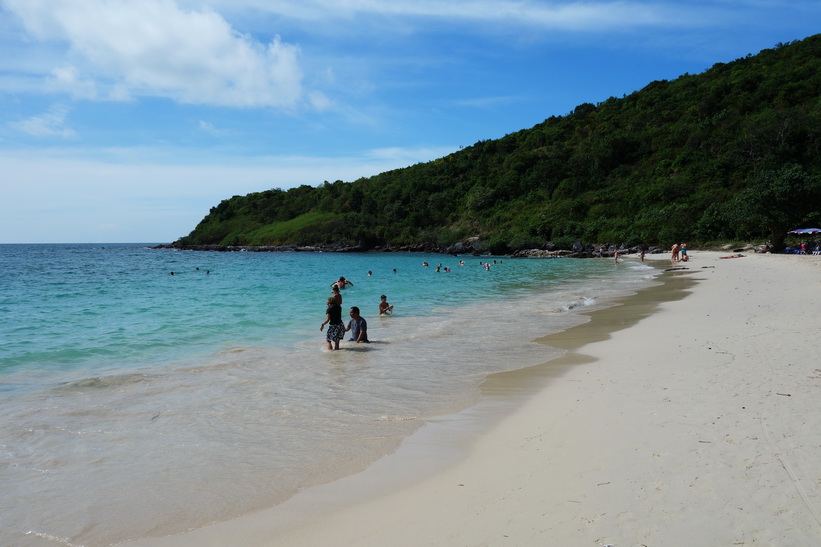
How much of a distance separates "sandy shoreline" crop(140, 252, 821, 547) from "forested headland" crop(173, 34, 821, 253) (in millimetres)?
40885

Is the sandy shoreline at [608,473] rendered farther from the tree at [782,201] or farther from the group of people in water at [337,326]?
the tree at [782,201]

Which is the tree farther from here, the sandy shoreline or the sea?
the sandy shoreline

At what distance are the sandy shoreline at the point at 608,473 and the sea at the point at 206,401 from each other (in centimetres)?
65

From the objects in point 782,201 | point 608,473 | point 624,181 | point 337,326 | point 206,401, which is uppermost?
point 624,181

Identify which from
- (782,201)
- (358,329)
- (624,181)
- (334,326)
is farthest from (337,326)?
(624,181)

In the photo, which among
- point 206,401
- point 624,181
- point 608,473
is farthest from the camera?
point 624,181

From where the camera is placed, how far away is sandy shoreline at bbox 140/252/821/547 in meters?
3.93

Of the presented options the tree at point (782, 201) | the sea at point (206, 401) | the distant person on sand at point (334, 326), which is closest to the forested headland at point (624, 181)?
the tree at point (782, 201)

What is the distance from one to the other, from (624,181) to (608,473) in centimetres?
8046

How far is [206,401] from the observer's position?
834cm

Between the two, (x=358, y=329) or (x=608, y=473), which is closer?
(x=608, y=473)

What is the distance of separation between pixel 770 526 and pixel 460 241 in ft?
263

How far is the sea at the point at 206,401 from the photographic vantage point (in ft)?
16.2

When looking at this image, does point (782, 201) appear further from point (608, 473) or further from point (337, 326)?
point (608, 473)
